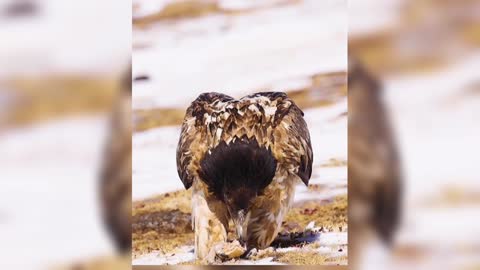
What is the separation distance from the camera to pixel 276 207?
7.26ft

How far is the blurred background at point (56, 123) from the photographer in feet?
7.52

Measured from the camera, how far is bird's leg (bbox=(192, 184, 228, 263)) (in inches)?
88.1

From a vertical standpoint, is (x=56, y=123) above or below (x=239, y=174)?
above

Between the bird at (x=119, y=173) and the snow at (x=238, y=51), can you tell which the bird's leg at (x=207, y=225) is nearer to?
the bird at (x=119, y=173)

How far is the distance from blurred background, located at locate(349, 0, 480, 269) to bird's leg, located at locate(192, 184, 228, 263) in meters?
0.51

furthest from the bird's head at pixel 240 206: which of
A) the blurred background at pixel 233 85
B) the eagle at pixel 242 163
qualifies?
the blurred background at pixel 233 85

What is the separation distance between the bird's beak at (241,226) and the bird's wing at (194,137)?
0.66 feet

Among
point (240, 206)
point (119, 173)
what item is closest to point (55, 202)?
point (119, 173)

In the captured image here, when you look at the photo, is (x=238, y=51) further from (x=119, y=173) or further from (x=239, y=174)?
(x=119, y=173)

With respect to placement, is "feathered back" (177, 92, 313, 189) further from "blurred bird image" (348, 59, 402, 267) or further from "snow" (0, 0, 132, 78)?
"snow" (0, 0, 132, 78)

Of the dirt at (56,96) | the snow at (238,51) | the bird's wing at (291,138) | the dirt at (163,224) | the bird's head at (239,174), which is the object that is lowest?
the dirt at (163,224)

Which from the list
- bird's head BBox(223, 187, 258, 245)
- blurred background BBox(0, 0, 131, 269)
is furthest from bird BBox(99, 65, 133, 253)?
bird's head BBox(223, 187, 258, 245)

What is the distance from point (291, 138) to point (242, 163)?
188 millimetres

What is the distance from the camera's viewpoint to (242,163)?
2.20 meters
